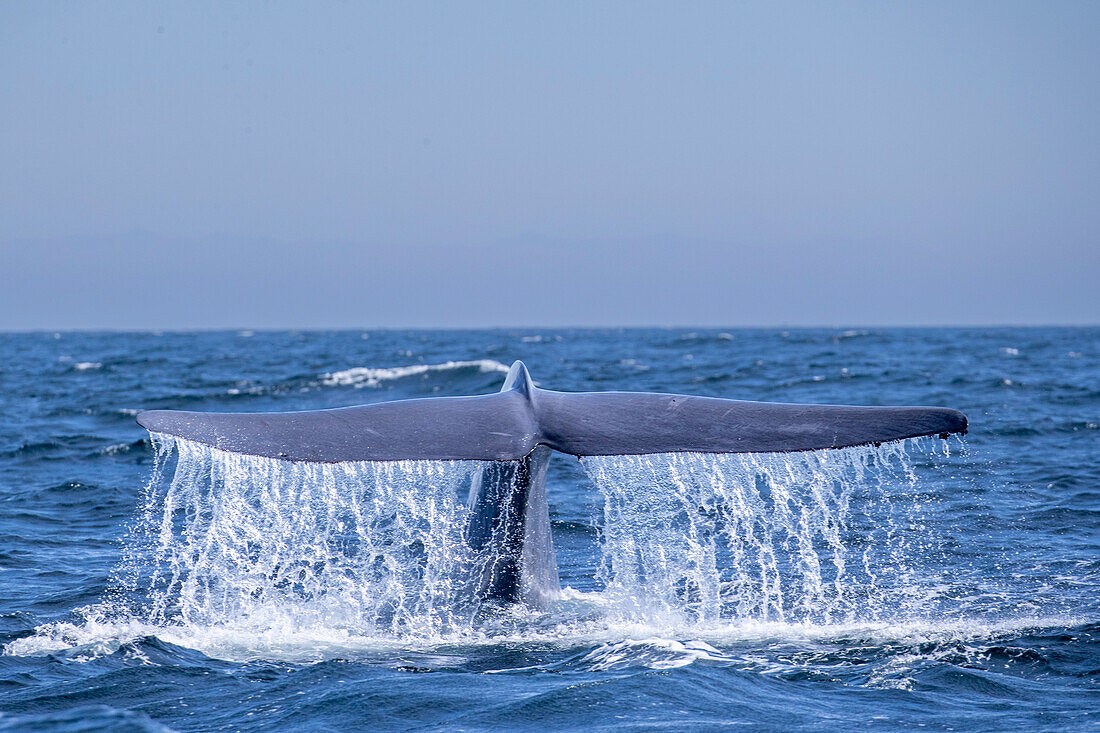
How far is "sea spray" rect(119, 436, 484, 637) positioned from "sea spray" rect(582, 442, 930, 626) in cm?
105

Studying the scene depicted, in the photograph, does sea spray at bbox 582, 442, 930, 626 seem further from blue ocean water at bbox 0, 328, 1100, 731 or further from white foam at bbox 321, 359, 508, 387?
white foam at bbox 321, 359, 508, 387

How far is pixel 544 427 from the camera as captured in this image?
5277 mm

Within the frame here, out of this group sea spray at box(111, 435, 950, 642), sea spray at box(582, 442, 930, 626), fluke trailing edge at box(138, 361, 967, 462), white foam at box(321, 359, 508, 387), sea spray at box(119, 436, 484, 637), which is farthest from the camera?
white foam at box(321, 359, 508, 387)

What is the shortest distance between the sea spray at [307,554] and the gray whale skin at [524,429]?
0.10 metres

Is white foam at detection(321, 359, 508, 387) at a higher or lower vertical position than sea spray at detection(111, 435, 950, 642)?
higher

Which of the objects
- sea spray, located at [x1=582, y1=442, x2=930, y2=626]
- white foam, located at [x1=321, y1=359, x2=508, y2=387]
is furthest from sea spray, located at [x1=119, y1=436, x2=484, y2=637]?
white foam, located at [x1=321, y1=359, x2=508, y2=387]

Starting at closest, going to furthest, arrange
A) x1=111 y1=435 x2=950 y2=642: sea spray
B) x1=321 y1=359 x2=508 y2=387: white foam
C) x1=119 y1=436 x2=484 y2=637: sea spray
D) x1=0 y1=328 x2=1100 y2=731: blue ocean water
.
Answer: x1=0 y1=328 x2=1100 y2=731: blue ocean water < x1=111 y1=435 x2=950 y2=642: sea spray < x1=119 y1=436 x2=484 y2=637: sea spray < x1=321 y1=359 x2=508 y2=387: white foam

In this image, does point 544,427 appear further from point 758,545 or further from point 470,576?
point 758,545

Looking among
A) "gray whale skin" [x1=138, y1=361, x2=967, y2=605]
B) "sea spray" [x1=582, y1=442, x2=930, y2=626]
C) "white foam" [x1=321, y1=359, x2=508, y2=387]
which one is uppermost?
"gray whale skin" [x1=138, y1=361, x2=967, y2=605]

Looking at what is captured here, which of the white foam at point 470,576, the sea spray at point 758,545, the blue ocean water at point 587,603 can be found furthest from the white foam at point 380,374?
the white foam at point 470,576

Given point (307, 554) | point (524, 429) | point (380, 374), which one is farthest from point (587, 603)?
point (380, 374)

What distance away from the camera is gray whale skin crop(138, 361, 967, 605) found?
190 inches

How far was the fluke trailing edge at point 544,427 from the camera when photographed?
4.81m

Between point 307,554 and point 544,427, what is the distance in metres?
3.97
